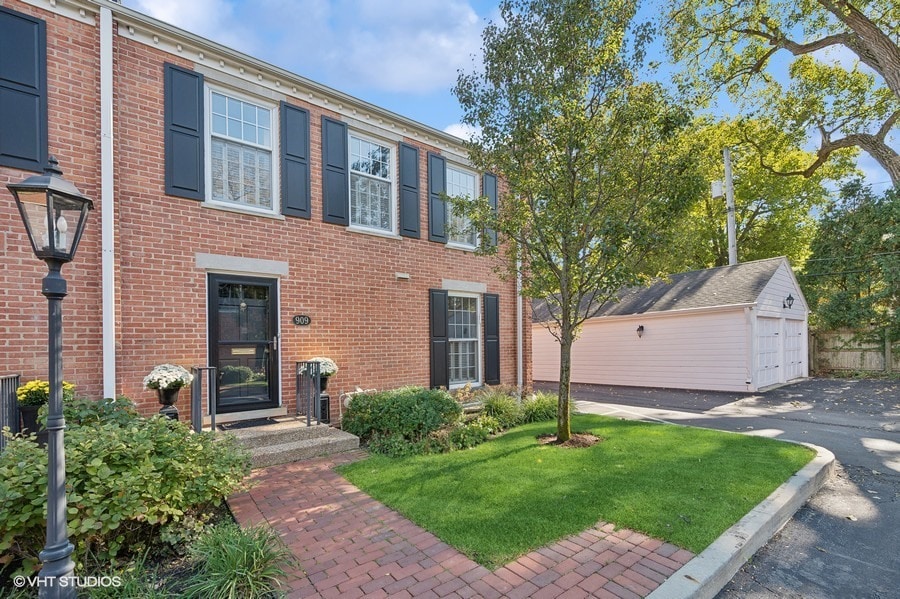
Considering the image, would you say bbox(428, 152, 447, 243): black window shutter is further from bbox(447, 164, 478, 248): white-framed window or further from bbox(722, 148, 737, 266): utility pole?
bbox(722, 148, 737, 266): utility pole

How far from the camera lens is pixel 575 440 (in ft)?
20.4

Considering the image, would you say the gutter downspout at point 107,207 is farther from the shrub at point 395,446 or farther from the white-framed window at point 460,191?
the white-framed window at point 460,191

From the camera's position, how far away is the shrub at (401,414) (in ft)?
20.0

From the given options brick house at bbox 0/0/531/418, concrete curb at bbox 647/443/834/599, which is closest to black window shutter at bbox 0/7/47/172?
brick house at bbox 0/0/531/418

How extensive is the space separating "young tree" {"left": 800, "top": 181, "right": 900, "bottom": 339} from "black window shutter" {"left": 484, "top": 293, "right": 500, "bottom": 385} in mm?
14374

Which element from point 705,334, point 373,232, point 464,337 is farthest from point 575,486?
point 705,334

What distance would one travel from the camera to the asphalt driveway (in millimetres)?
3047

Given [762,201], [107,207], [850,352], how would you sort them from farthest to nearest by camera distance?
[762,201], [850,352], [107,207]

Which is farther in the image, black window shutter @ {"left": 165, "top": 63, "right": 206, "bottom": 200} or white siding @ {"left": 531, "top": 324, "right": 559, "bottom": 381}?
white siding @ {"left": 531, "top": 324, "right": 559, "bottom": 381}

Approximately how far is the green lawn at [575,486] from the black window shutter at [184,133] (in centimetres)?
435

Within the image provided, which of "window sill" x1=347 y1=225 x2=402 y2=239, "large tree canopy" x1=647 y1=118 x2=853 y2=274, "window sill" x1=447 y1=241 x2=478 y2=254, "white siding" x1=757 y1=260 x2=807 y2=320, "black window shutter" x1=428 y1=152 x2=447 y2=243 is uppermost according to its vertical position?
"large tree canopy" x1=647 y1=118 x2=853 y2=274

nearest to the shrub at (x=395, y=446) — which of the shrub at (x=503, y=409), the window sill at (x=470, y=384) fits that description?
the shrub at (x=503, y=409)

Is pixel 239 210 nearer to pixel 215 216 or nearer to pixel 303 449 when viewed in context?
pixel 215 216

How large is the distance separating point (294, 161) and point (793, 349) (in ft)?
55.3
